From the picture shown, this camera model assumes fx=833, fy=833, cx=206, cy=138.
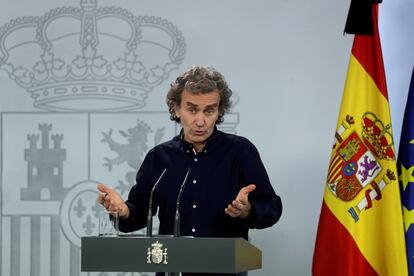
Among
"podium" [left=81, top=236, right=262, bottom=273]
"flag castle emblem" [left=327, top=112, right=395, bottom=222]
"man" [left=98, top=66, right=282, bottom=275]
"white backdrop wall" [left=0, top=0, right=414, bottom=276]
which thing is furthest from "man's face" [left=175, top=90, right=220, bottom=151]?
"white backdrop wall" [left=0, top=0, right=414, bottom=276]

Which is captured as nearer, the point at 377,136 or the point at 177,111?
the point at 177,111

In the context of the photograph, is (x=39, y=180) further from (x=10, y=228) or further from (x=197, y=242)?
(x=197, y=242)

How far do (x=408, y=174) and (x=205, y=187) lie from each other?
108 centimetres

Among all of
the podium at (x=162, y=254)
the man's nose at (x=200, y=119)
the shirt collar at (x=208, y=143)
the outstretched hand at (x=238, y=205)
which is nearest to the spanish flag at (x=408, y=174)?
the shirt collar at (x=208, y=143)

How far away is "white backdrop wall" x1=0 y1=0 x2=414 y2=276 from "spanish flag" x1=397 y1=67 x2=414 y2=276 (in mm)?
Answer: 573

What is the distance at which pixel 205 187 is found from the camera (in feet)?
9.59

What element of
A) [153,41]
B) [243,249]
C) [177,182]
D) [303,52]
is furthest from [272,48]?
[243,249]

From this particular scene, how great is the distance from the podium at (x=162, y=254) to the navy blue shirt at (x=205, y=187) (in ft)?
1.76

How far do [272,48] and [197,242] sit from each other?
2.12m

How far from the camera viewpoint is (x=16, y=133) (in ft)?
14.1

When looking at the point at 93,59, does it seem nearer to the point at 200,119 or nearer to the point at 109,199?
the point at 200,119

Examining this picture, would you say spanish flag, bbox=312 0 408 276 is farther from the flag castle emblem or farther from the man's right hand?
the man's right hand

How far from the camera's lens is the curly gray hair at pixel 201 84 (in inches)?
115

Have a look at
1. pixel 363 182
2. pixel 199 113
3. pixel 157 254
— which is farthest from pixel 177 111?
pixel 363 182
